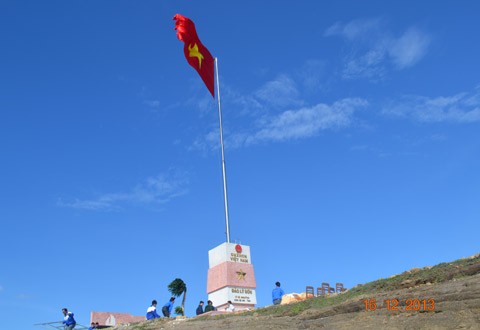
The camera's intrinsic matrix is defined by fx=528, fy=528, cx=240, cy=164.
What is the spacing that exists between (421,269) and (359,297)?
157 inches

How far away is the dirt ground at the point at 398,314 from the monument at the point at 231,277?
5.88 m

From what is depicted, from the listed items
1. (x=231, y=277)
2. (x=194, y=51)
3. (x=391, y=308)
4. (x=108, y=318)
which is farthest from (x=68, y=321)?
A: (x=194, y=51)

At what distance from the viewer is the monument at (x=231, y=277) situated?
973 inches

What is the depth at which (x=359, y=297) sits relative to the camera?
652 inches

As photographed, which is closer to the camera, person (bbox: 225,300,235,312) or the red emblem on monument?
person (bbox: 225,300,235,312)

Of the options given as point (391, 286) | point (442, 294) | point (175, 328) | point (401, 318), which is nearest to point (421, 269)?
point (391, 286)

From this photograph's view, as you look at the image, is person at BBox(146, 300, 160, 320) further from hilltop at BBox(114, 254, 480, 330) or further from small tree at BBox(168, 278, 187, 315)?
small tree at BBox(168, 278, 187, 315)

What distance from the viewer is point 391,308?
13.9 m

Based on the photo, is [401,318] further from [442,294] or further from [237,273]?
[237,273]

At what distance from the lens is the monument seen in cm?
2470
